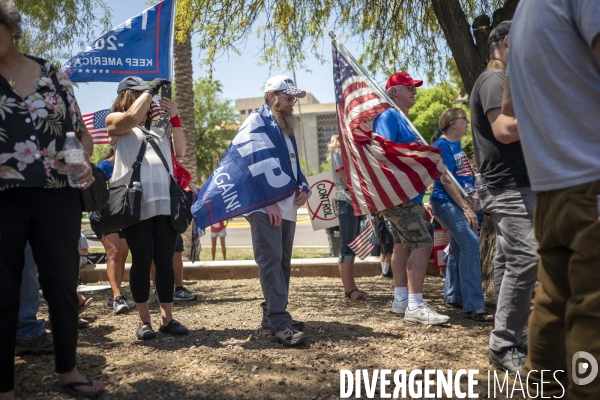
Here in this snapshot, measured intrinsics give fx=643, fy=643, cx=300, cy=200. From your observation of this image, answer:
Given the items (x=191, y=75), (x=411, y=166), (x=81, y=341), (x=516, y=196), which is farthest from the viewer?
(x=191, y=75)

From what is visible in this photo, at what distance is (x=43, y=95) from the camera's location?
3.31m

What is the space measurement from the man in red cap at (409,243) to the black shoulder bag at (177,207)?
164 centimetres

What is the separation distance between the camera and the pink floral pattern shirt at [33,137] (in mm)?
3168

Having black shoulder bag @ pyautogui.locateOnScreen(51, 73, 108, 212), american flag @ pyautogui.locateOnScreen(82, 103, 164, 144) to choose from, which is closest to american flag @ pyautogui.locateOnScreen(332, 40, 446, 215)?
black shoulder bag @ pyautogui.locateOnScreen(51, 73, 108, 212)

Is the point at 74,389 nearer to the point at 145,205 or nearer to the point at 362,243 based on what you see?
the point at 145,205

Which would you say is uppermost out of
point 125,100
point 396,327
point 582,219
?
point 125,100

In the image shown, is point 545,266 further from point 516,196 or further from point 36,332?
point 36,332

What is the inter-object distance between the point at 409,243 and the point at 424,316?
60 centimetres

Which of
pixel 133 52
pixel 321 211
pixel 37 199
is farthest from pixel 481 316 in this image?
pixel 133 52

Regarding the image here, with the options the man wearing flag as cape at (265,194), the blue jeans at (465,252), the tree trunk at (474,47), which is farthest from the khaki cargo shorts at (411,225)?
the tree trunk at (474,47)

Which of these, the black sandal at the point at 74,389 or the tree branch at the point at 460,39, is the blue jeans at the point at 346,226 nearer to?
the tree branch at the point at 460,39

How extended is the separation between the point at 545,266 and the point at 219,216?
2.61 m

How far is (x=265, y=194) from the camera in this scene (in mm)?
4477

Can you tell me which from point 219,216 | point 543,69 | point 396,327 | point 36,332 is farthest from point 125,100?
point 543,69
